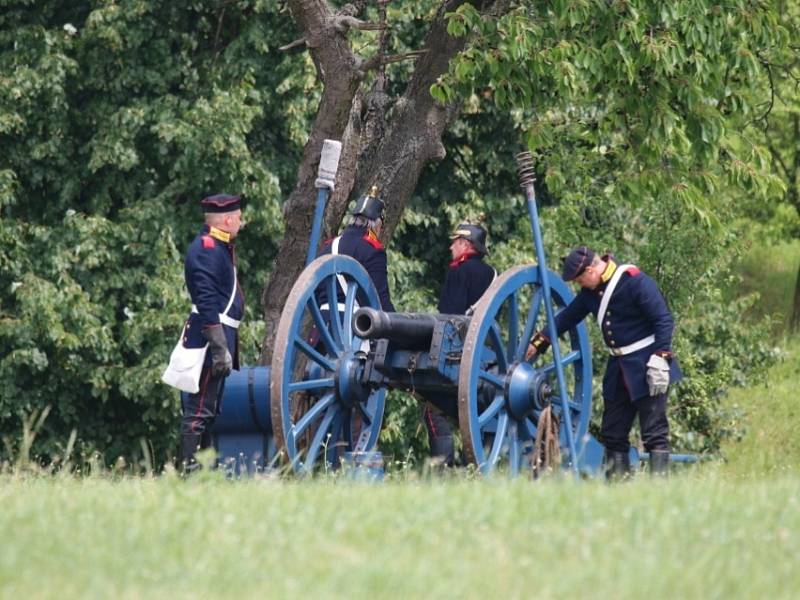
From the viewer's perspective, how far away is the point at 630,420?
976cm

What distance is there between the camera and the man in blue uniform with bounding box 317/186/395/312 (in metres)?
10.1

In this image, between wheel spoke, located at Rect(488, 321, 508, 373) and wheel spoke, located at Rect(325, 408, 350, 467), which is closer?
wheel spoke, located at Rect(488, 321, 508, 373)

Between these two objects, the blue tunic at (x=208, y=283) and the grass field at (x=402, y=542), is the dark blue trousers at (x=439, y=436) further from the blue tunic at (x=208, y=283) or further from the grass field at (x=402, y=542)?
the grass field at (x=402, y=542)

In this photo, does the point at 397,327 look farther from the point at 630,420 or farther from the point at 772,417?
the point at 772,417

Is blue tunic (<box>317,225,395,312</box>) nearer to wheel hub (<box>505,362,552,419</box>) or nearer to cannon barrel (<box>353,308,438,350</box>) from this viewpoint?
A: cannon barrel (<box>353,308,438,350</box>)

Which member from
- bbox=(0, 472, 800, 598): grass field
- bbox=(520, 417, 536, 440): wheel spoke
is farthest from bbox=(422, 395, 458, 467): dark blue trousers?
bbox=(0, 472, 800, 598): grass field

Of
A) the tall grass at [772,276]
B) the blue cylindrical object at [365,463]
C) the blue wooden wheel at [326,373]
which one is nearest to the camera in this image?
the blue cylindrical object at [365,463]

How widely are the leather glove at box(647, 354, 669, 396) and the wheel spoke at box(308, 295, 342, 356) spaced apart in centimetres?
188

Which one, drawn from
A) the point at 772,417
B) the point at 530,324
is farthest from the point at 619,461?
the point at 772,417

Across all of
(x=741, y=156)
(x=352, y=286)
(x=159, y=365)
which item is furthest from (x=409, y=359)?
(x=159, y=365)

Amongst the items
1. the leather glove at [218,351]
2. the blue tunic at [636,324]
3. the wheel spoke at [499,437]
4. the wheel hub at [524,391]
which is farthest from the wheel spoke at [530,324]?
the leather glove at [218,351]

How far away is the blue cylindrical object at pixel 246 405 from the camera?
9.45 m

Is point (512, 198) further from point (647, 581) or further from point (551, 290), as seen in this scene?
point (647, 581)

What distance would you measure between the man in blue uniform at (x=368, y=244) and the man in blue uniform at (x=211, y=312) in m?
1.13
